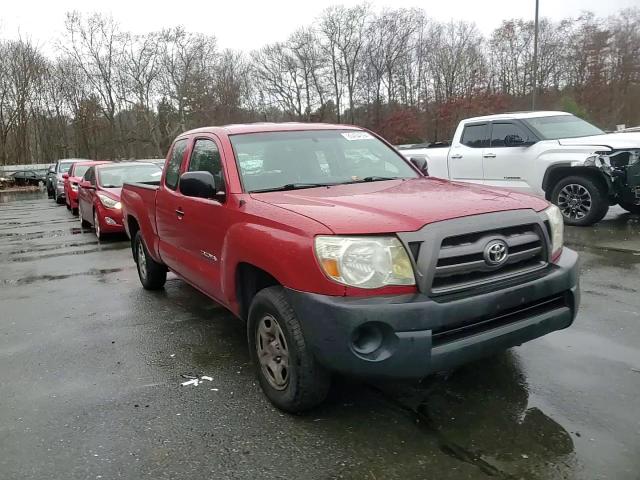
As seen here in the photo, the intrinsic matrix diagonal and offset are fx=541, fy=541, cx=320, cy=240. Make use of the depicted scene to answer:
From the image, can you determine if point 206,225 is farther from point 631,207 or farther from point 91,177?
point 91,177

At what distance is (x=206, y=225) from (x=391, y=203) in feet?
5.24

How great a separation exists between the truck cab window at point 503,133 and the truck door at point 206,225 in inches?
262

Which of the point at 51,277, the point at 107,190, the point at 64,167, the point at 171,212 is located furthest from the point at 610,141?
the point at 64,167

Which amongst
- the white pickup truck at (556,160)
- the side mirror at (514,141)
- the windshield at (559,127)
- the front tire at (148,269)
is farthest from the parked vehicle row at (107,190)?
the windshield at (559,127)

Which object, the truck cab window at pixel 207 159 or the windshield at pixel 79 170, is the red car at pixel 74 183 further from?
the truck cab window at pixel 207 159

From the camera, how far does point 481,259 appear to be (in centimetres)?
293

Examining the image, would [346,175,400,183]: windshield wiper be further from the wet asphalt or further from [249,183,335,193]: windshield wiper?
the wet asphalt

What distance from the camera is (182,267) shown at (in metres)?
4.85

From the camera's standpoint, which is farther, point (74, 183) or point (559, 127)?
point (74, 183)

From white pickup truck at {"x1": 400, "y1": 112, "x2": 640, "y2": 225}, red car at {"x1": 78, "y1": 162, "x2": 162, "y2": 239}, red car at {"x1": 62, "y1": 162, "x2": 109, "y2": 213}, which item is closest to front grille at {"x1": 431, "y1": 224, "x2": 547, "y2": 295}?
white pickup truck at {"x1": 400, "y1": 112, "x2": 640, "y2": 225}

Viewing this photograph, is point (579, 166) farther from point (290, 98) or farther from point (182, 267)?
point (290, 98)

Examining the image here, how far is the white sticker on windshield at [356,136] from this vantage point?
185 inches

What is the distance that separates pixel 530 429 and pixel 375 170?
226 centimetres

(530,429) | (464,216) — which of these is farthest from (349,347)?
(530,429)
